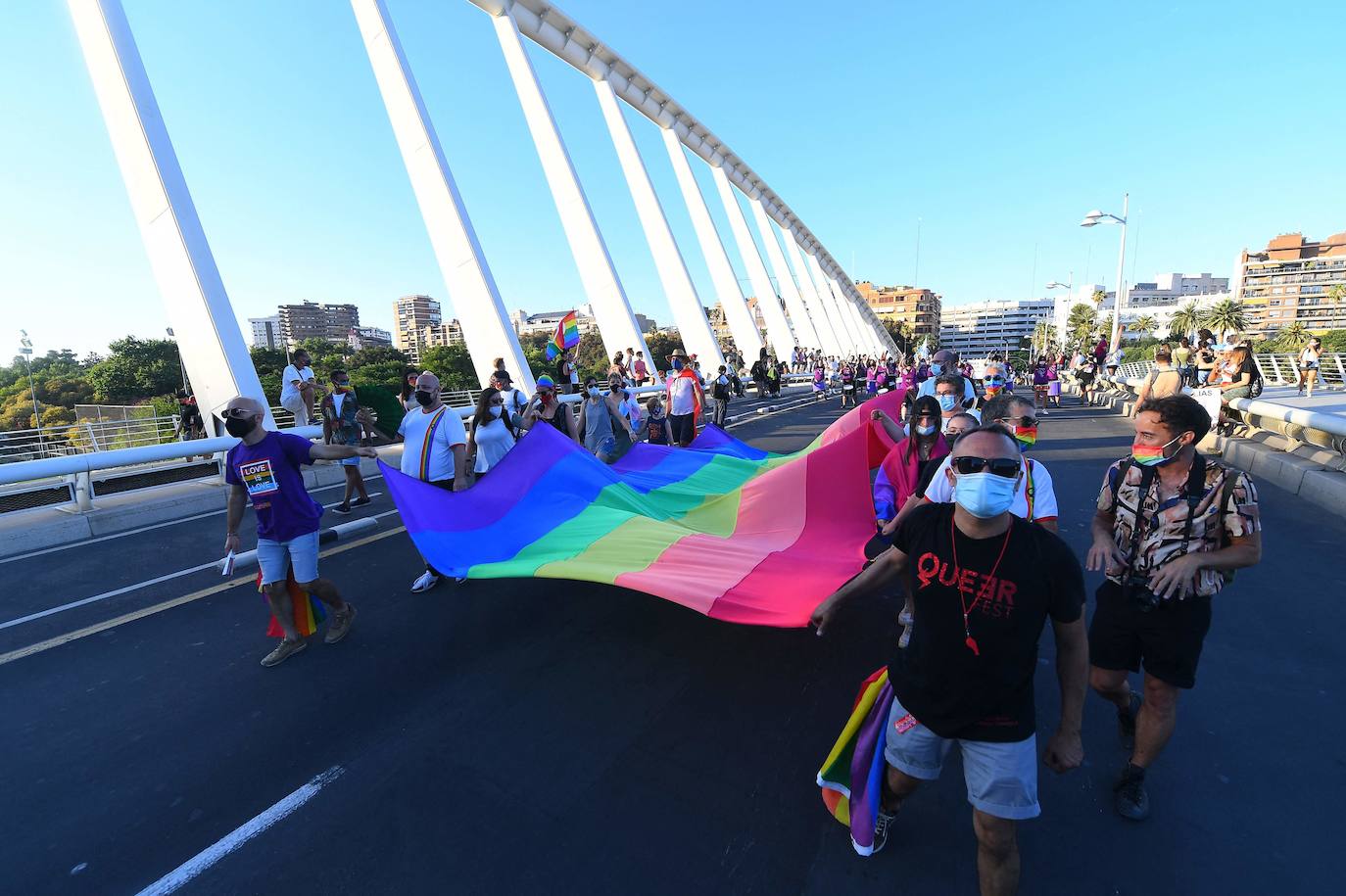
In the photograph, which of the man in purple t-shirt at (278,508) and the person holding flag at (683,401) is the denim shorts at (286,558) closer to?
the man in purple t-shirt at (278,508)

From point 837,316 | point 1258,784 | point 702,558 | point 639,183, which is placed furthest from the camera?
point 837,316

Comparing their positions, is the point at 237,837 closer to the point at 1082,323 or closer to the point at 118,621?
the point at 118,621

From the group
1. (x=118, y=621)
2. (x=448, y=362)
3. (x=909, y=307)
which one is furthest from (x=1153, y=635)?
(x=909, y=307)

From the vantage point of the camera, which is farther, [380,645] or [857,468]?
[857,468]

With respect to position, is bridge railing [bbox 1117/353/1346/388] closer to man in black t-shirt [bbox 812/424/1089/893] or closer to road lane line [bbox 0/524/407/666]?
man in black t-shirt [bbox 812/424/1089/893]

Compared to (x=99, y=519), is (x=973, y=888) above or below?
below

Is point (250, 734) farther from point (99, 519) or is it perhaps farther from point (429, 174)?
point (429, 174)

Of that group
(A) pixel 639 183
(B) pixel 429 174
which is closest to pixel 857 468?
(B) pixel 429 174

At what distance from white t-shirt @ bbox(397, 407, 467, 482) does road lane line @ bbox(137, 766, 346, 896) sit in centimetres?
298

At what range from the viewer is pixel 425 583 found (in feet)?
17.4

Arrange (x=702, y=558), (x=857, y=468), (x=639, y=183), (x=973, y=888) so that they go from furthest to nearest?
(x=639, y=183) < (x=857, y=468) < (x=702, y=558) < (x=973, y=888)

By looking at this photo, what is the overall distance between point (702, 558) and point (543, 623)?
1382 mm

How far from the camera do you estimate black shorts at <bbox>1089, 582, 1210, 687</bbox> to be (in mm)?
2479

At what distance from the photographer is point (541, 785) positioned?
2850 millimetres
